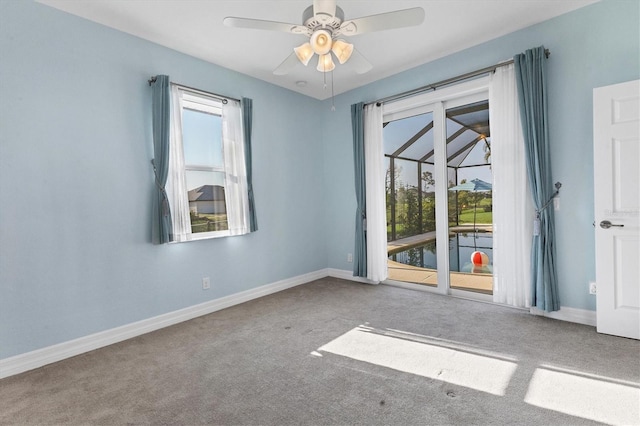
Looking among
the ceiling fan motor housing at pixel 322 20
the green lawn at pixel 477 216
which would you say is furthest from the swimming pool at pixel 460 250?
the ceiling fan motor housing at pixel 322 20

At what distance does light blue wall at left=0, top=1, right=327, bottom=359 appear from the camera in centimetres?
242

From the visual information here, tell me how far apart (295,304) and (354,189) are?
190 cm

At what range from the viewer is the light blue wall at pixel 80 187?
2.42 meters

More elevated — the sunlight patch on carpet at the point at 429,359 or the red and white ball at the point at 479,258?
the red and white ball at the point at 479,258

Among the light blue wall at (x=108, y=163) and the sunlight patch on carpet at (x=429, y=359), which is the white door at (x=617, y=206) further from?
the sunlight patch on carpet at (x=429, y=359)

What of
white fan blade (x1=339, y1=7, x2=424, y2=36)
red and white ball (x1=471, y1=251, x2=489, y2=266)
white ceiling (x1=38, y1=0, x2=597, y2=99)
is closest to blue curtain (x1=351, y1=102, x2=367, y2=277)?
white ceiling (x1=38, y1=0, x2=597, y2=99)

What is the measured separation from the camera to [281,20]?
2.91 m

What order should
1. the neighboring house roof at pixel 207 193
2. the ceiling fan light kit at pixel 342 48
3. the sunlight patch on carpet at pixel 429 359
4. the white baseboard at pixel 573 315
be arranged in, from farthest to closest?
the neighboring house roof at pixel 207 193, the white baseboard at pixel 573 315, the ceiling fan light kit at pixel 342 48, the sunlight patch on carpet at pixel 429 359

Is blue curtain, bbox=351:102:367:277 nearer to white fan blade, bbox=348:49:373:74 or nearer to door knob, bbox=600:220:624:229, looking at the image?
white fan blade, bbox=348:49:373:74

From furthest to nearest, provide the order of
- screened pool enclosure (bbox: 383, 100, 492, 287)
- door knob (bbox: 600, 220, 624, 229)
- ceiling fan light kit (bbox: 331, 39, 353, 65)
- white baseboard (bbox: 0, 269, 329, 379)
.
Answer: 1. screened pool enclosure (bbox: 383, 100, 492, 287)
2. door knob (bbox: 600, 220, 624, 229)
3. white baseboard (bbox: 0, 269, 329, 379)
4. ceiling fan light kit (bbox: 331, 39, 353, 65)

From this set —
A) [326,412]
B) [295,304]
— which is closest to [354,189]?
[295,304]

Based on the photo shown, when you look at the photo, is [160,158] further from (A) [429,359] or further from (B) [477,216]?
(B) [477,216]

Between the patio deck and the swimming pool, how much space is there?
0.06 m

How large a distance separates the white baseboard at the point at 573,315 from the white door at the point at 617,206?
0.57 feet
